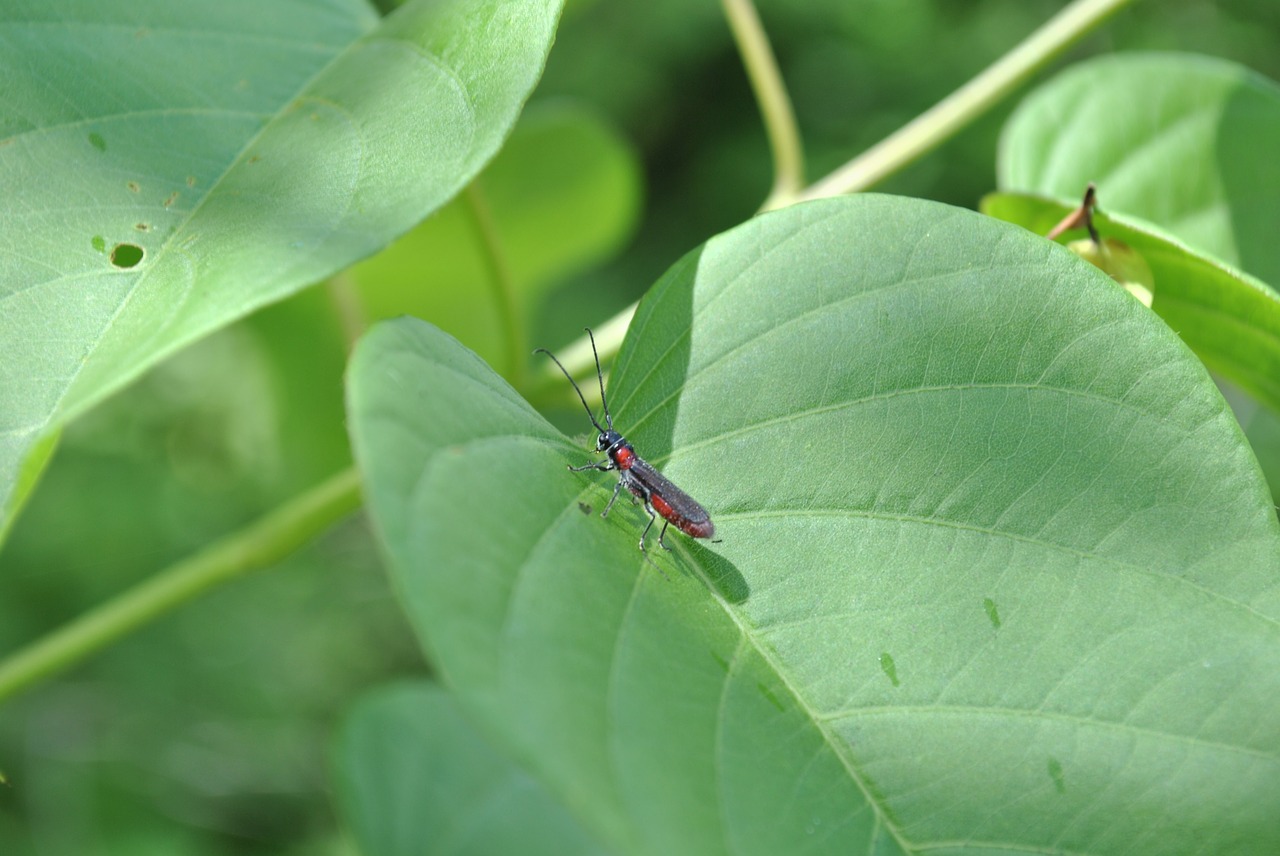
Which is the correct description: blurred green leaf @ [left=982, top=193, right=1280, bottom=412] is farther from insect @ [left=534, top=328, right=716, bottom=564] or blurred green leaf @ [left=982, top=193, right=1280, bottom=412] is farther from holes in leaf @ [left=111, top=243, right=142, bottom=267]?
holes in leaf @ [left=111, top=243, right=142, bottom=267]

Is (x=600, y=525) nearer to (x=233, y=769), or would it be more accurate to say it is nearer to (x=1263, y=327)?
(x=1263, y=327)

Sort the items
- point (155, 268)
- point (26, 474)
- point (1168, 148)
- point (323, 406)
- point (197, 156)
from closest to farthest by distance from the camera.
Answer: point (26, 474)
point (155, 268)
point (197, 156)
point (1168, 148)
point (323, 406)

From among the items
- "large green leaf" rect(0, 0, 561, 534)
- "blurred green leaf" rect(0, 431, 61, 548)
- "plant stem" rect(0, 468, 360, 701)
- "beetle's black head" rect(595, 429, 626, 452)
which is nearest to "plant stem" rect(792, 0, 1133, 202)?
"beetle's black head" rect(595, 429, 626, 452)

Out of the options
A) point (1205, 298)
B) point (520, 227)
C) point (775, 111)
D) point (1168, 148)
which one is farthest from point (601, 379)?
point (1168, 148)

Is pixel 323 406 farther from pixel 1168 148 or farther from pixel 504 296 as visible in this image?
pixel 1168 148

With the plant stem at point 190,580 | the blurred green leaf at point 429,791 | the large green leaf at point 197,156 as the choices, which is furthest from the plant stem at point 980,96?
the blurred green leaf at point 429,791

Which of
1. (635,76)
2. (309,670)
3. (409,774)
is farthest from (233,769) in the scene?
(635,76)

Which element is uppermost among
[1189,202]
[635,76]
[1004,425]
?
[635,76]
